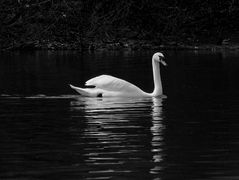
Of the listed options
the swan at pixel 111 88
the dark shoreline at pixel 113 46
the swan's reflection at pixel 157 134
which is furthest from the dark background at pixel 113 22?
the swan's reflection at pixel 157 134

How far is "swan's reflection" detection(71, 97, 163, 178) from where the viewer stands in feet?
44.9

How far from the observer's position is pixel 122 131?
1703 centimetres

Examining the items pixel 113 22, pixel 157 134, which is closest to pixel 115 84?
pixel 157 134

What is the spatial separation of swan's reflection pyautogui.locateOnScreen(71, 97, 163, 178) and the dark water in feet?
0.05

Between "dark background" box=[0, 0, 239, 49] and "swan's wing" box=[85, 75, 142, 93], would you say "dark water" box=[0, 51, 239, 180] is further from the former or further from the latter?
"dark background" box=[0, 0, 239, 49]

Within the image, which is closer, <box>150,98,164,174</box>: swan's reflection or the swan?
<box>150,98,164,174</box>: swan's reflection

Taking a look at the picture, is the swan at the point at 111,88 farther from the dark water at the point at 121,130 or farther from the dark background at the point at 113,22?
the dark background at the point at 113,22

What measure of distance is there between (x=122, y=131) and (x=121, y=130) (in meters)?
0.14

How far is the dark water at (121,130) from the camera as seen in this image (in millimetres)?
12742

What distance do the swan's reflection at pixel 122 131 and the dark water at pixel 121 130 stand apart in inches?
0.6

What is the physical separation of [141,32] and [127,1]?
2044 millimetres

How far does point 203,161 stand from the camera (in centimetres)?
1336

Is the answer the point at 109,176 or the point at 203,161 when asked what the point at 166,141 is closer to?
the point at 203,161

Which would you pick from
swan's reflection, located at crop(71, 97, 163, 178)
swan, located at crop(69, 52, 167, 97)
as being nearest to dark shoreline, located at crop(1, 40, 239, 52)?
swan, located at crop(69, 52, 167, 97)
